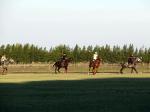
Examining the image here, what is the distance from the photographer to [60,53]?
12019cm

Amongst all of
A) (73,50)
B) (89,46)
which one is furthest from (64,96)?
(89,46)

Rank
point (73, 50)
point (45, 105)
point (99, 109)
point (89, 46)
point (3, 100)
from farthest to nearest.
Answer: point (89, 46) → point (73, 50) → point (3, 100) → point (45, 105) → point (99, 109)

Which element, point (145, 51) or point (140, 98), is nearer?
point (140, 98)

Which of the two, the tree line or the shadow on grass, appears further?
the tree line

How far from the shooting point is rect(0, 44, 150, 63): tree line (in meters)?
119

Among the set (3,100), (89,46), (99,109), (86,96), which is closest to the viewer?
(99,109)

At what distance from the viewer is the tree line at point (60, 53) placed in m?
119

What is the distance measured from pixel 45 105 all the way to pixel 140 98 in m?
3.98

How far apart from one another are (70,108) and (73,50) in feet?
345

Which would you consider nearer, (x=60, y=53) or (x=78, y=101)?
(x=78, y=101)

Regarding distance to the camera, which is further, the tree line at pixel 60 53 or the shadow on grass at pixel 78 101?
the tree line at pixel 60 53

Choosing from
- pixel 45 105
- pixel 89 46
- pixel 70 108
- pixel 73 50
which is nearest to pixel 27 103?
pixel 45 105

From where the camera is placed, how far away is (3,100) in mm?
22109

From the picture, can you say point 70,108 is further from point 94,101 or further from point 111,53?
point 111,53
